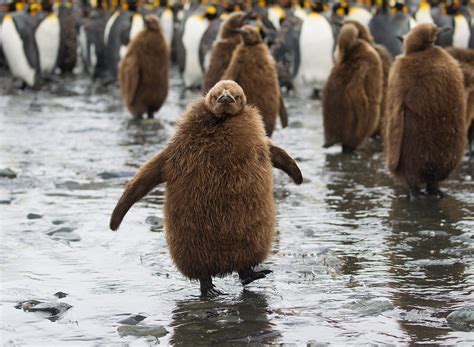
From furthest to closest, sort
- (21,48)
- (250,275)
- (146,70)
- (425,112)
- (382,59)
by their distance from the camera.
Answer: (21,48) → (146,70) → (382,59) → (425,112) → (250,275)

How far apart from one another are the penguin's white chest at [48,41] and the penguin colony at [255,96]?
5 cm

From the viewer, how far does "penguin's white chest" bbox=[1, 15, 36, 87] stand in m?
17.7

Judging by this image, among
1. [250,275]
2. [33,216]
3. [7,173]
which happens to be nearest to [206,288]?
[250,275]

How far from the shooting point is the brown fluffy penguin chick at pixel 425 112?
764cm

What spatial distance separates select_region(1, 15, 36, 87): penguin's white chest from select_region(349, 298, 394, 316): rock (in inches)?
521

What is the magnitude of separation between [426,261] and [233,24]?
14.6 ft

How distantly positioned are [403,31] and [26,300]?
1275cm

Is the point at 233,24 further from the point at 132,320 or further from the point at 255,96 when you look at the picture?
the point at 132,320

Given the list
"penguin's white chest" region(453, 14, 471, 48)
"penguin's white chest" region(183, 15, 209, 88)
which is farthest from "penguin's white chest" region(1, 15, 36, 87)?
"penguin's white chest" region(453, 14, 471, 48)

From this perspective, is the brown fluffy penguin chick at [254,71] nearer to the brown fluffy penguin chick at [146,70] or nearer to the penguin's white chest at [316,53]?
the brown fluffy penguin chick at [146,70]

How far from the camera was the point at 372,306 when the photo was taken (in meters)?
5.04

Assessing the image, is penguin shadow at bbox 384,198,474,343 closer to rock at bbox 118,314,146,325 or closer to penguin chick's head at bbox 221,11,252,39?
rock at bbox 118,314,146,325

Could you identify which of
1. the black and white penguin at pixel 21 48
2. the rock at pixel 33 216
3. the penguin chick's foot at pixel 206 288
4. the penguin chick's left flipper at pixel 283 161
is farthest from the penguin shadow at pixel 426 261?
the black and white penguin at pixel 21 48

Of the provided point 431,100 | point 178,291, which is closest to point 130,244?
point 178,291
